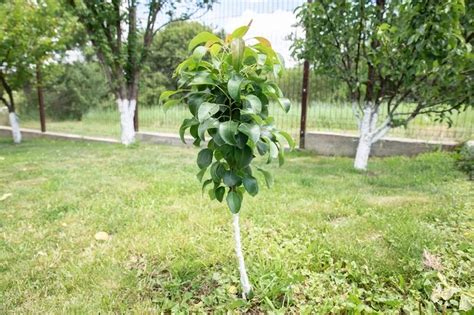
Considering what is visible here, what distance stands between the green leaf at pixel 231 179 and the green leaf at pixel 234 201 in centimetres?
5

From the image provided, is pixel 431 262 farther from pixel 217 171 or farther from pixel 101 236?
pixel 101 236

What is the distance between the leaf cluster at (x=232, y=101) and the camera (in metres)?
1.14

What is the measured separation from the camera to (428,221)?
7.27 feet

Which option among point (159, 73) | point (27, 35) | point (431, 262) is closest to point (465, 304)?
point (431, 262)

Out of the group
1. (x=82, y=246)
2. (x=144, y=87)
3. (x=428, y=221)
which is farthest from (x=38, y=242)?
(x=144, y=87)

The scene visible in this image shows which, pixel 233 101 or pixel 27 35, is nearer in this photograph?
pixel 233 101

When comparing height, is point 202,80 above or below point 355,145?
above

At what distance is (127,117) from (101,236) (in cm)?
465

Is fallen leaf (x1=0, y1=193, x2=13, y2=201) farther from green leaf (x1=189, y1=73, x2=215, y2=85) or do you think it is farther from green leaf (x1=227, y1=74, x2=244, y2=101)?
green leaf (x1=227, y1=74, x2=244, y2=101)

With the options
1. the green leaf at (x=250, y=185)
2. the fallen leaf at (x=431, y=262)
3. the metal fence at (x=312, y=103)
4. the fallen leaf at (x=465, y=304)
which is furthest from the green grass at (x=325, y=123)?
the fallen leaf at (x=465, y=304)

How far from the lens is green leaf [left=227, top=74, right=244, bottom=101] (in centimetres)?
109

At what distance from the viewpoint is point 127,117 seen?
640cm

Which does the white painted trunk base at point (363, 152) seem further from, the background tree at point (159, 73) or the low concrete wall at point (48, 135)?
the low concrete wall at point (48, 135)

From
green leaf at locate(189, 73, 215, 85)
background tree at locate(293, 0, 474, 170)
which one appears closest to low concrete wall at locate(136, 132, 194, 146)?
background tree at locate(293, 0, 474, 170)
